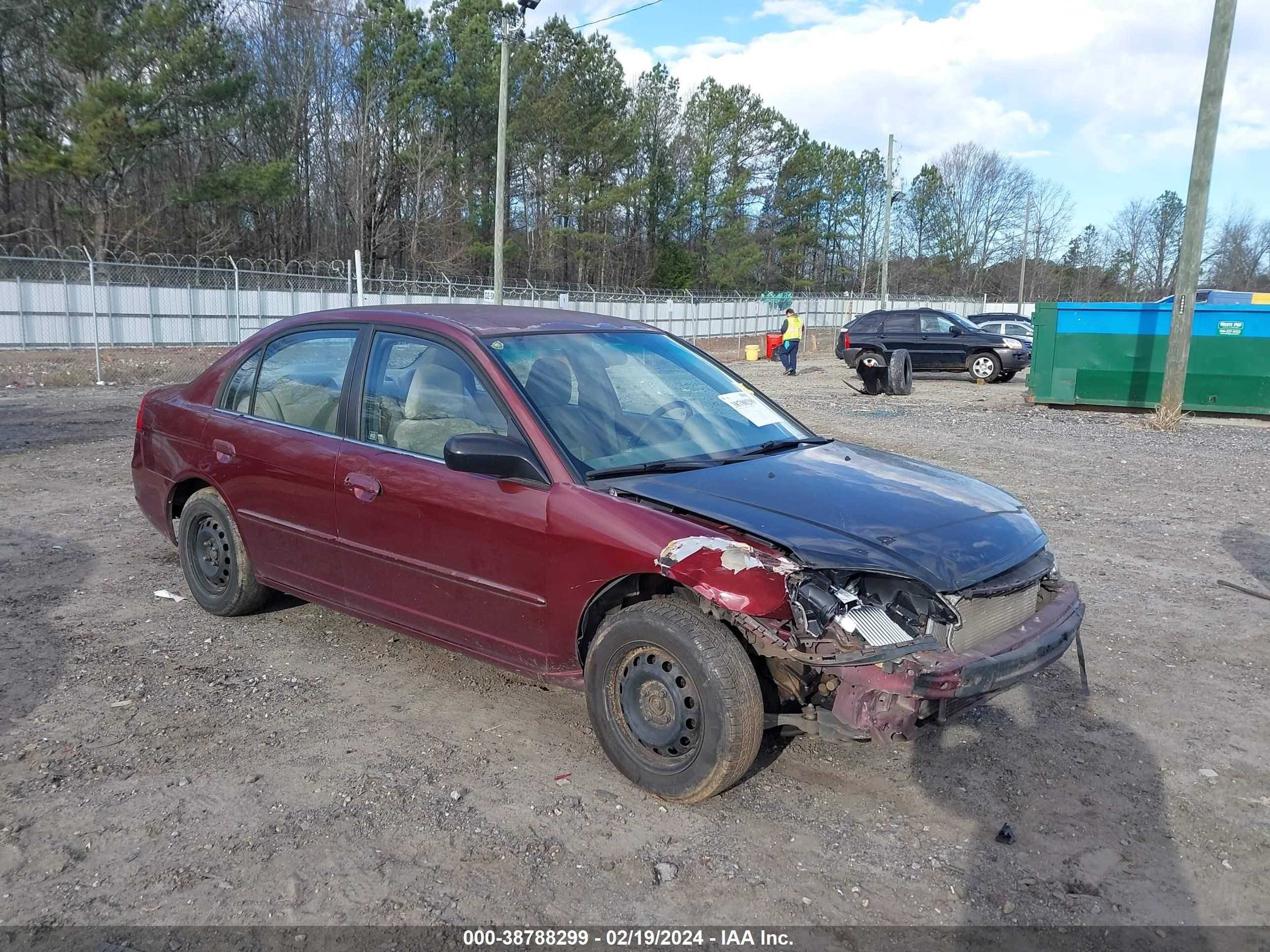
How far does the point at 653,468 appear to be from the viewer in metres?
3.76

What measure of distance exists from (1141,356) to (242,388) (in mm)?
14778

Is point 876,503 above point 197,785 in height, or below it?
above

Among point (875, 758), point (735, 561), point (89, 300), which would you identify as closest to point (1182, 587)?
point (875, 758)

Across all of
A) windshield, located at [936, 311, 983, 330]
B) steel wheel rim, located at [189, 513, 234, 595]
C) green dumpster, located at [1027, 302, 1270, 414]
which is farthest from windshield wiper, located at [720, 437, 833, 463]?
windshield, located at [936, 311, 983, 330]

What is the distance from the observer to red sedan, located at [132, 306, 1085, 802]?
10.3ft

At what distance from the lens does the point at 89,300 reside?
2480cm

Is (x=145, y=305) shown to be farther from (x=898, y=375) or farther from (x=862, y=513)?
(x=862, y=513)

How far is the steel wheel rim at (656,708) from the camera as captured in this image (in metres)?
3.26

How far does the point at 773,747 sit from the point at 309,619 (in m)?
2.68

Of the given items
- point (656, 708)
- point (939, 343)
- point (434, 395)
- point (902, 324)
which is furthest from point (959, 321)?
point (656, 708)

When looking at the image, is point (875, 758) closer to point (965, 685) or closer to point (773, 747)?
point (773, 747)

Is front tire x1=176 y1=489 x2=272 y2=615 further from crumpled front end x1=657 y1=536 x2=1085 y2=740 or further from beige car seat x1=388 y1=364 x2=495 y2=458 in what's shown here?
crumpled front end x1=657 y1=536 x2=1085 y2=740

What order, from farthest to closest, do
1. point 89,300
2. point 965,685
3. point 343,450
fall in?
point 89,300, point 343,450, point 965,685

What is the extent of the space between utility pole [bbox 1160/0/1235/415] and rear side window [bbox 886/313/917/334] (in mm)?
9163
